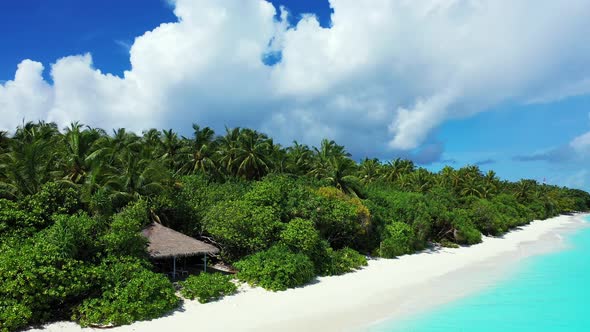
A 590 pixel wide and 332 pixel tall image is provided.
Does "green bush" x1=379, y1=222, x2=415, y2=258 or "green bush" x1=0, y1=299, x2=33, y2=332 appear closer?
"green bush" x1=0, y1=299, x2=33, y2=332

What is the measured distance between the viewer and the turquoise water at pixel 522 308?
1535 centimetres

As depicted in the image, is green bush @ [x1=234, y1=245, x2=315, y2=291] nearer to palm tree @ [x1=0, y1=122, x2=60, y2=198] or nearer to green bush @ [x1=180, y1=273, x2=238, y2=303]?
green bush @ [x1=180, y1=273, x2=238, y2=303]

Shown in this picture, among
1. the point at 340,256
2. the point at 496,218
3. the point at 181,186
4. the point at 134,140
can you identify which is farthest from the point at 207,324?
the point at 496,218

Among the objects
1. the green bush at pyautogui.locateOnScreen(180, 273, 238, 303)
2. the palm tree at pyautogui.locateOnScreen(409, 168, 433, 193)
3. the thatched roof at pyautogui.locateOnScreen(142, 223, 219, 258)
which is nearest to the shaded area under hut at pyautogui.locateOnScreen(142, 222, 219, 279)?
the thatched roof at pyautogui.locateOnScreen(142, 223, 219, 258)

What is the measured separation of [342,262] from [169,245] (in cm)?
907

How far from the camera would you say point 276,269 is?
59.4 ft

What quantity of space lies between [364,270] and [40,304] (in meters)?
15.4

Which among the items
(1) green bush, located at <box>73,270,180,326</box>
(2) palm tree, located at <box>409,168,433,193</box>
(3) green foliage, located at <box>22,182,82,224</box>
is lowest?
(1) green bush, located at <box>73,270,180,326</box>

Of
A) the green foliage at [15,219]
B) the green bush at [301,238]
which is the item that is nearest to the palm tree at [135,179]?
the green foliage at [15,219]

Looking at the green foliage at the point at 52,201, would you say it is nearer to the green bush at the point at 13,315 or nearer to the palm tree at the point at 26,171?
the palm tree at the point at 26,171

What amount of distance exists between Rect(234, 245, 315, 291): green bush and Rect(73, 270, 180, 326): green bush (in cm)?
410

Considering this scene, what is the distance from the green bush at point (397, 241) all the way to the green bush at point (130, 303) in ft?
49.8

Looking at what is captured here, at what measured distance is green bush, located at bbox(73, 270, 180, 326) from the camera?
13383 mm

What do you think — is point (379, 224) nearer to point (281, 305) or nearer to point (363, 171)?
point (281, 305)
